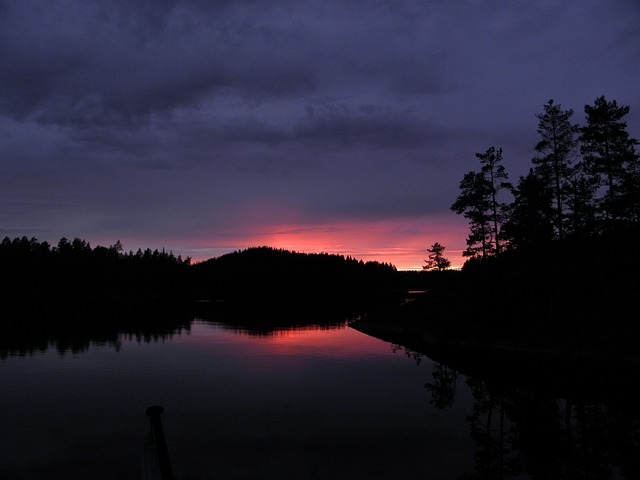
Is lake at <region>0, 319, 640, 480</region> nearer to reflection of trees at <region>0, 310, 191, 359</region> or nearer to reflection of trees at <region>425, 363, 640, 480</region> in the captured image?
reflection of trees at <region>425, 363, 640, 480</region>

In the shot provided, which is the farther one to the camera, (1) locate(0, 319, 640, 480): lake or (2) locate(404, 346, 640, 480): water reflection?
(1) locate(0, 319, 640, 480): lake

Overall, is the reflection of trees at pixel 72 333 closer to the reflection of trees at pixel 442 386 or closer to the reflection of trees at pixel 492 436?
the reflection of trees at pixel 442 386

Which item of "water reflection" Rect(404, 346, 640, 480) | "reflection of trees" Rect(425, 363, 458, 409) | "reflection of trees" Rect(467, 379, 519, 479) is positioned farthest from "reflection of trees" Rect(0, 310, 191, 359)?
"water reflection" Rect(404, 346, 640, 480)

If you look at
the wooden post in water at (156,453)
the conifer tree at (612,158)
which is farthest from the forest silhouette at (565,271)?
the wooden post in water at (156,453)

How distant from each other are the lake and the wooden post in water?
24.2 feet

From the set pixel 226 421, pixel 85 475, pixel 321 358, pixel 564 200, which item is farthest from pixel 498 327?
pixel 85 475

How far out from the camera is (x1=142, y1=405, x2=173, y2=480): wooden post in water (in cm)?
1123

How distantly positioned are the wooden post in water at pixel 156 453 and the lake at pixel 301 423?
24.2 feet

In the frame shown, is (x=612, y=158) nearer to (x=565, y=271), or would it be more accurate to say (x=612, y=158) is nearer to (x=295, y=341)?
(x=565, y=271)

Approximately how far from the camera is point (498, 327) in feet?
176

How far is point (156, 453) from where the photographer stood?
12.0 metres

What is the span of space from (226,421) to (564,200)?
4419cm

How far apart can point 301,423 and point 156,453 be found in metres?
15.6

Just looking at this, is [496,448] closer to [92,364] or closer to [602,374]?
[602,374]
